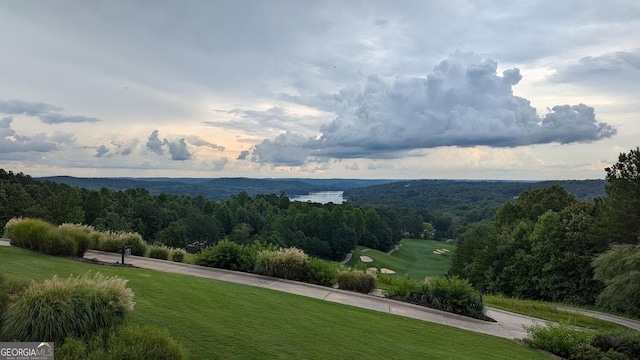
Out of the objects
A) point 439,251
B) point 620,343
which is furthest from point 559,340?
point 439,251

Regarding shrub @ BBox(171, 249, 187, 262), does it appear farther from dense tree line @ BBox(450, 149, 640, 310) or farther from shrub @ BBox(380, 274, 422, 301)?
dense tree line @ BBox(450, 149, 640, 310)

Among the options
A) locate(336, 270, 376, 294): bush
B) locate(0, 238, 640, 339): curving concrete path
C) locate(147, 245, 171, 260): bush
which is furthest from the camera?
locate(147, 245, 171, 260): bush

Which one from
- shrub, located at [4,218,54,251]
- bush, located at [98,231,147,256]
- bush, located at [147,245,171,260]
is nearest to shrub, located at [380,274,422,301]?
bush, located at [147,245,171,260]

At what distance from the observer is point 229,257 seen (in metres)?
13.8

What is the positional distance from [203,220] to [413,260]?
129 feet

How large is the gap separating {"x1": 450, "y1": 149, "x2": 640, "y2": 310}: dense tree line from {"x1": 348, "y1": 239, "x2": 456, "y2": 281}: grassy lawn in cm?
1573

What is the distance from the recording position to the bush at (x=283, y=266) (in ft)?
42.3

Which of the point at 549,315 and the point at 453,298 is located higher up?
the point at 453,298

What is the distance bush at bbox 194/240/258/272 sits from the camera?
13.5m

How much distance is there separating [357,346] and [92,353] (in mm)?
3797

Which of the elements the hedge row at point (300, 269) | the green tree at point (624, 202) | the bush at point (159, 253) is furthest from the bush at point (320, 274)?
the green tree at point (624, 202)

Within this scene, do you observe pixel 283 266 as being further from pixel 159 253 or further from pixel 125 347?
pixel 125 347

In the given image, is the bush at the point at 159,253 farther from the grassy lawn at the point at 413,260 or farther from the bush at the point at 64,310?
the grassy lawn at the point at 413,260

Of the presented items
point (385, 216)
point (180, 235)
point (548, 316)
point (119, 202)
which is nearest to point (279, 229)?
point (180, 235)
